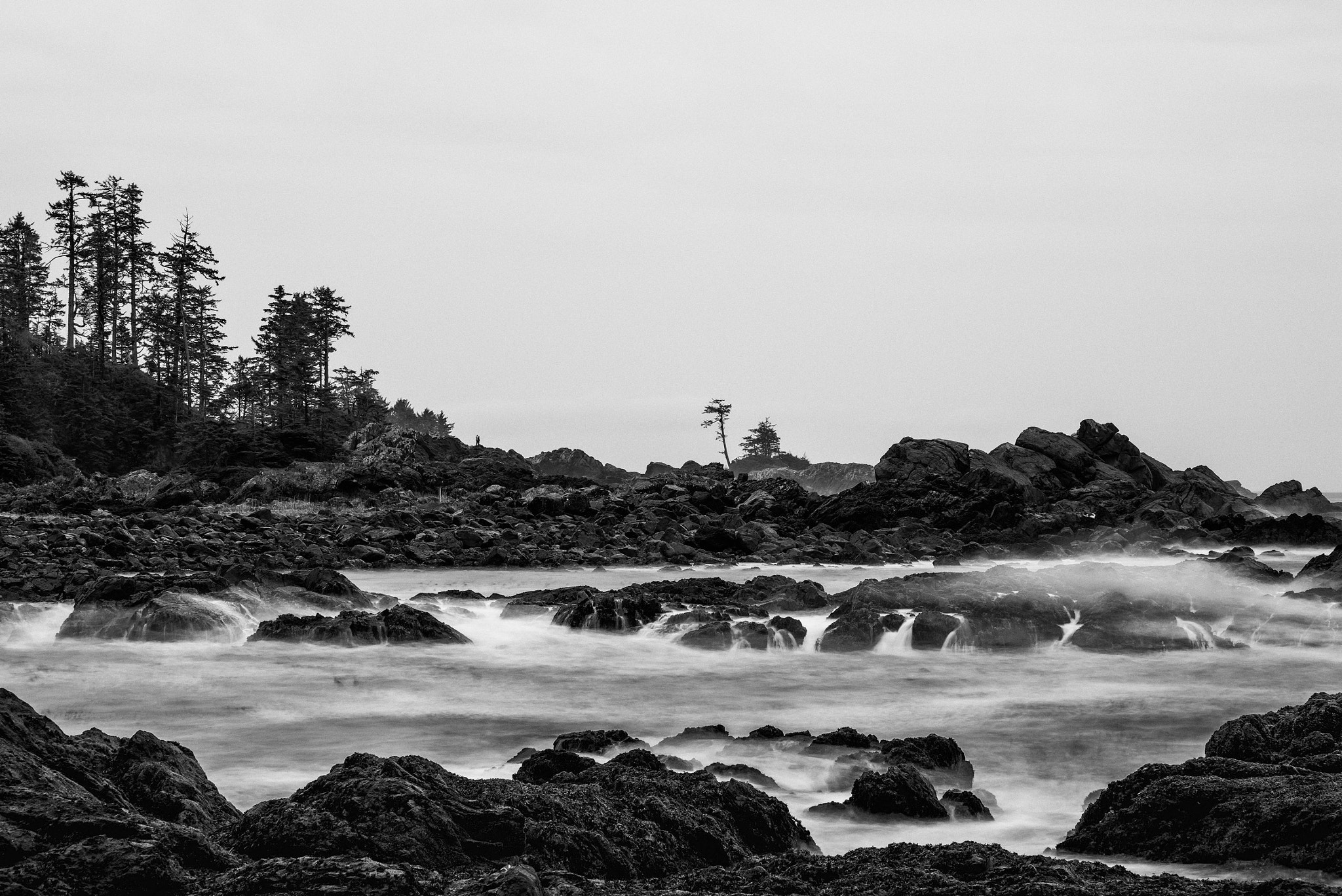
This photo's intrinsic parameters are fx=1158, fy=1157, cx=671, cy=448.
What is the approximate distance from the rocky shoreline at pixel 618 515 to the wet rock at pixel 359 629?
6.36 metres

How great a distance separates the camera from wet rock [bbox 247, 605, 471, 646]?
19984mm

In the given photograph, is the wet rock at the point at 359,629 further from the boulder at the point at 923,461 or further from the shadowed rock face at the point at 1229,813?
the boulder at the point at 923,461

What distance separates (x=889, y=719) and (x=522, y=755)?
578cm

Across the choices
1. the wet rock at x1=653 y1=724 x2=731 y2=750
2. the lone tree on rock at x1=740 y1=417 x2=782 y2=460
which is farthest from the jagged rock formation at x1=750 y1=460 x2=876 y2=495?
the wet rock at x1=653 y1=724 x2=731 y2=750

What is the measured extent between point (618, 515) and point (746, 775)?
3907 cm

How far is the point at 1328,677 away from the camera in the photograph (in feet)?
59.9

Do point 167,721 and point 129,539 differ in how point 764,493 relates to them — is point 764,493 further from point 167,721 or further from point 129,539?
point 167,721

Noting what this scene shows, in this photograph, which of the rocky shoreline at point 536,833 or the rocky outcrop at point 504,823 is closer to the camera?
the rocky shoreline at point 536,833

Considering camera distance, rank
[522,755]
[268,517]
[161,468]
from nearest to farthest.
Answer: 1. [522,755]
2. [268,517]
3. [161,468]

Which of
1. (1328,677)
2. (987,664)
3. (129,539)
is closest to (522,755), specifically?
(987,664)

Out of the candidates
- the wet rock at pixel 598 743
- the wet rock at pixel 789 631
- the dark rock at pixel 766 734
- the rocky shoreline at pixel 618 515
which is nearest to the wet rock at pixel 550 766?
the wet rock at pixel 598 743

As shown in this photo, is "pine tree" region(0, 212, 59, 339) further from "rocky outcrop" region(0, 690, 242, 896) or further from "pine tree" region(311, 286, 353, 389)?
"rocky outcrop" region(0, 690, 242, 896)

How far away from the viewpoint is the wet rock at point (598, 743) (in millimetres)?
10984

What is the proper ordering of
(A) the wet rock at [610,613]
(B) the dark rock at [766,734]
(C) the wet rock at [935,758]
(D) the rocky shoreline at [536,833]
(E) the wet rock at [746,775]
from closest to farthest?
(D) the rocky shoreline at [536,833]
(E) the wet rock at [746,775]
(C) the wet rock at [935,758]
(B) the dark rock at [766,734]
(A) the wet rock at [610,613]
